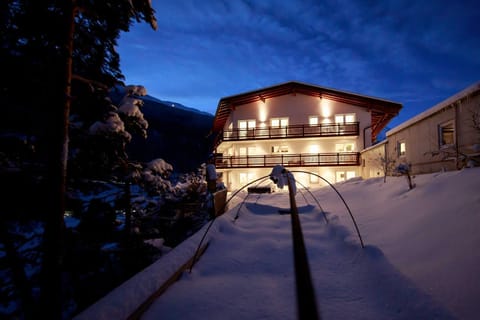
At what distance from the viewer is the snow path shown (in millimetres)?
2611

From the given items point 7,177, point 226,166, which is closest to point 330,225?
point 7,177

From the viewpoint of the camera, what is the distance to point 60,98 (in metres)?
3.82

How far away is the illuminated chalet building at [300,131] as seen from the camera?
21484mm

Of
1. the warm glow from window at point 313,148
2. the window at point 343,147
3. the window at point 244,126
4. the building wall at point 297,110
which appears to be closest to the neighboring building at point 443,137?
the window at point 343,147

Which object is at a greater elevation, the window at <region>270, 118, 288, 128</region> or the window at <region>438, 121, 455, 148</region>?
the window at <region>270, 118, 288, 128</region>

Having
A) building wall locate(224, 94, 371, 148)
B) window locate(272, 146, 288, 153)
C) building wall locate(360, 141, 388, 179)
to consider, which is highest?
building wall locate(224, 94, 371, 148)

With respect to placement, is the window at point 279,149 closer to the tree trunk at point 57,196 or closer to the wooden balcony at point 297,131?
the wooden balcony at point 297,131

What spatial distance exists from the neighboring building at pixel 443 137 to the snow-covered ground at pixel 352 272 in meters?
4.27

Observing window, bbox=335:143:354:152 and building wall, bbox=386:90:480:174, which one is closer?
building wall, bbox=386:90:480:174

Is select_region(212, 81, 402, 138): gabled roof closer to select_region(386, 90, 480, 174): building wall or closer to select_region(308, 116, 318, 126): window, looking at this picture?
select_region(308, 116, 318, 126): window

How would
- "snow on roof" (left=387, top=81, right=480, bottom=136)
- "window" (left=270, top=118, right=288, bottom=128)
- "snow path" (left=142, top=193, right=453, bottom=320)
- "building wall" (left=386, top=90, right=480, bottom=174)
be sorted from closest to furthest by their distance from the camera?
"snow path" (left=142, top=193, right=453, bottom=320) → "snow on roof" (left=387, top=81, right=480, bottom=136) → "building wall" (left=386, top=90, right=480, bottom=174) → "window" (left=270, top=118, right=288, bottom=128)

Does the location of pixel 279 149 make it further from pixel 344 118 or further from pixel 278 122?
pixel 344 118

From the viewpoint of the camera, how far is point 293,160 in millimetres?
22344

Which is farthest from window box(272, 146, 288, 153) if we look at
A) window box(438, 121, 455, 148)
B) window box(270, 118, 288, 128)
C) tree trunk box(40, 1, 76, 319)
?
tree trunk box(40, 1, 76, 319)
